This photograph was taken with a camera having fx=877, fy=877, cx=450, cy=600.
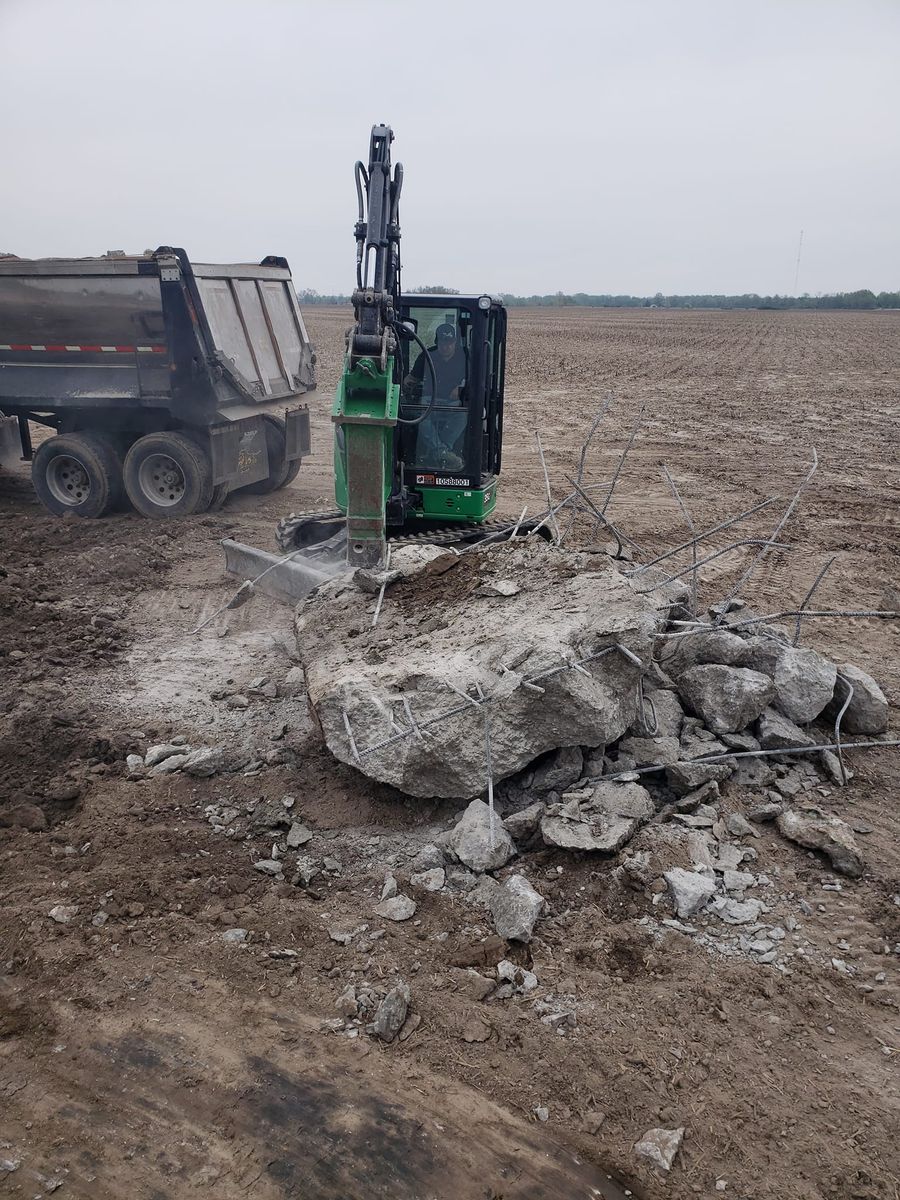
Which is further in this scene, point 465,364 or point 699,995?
point 465,364

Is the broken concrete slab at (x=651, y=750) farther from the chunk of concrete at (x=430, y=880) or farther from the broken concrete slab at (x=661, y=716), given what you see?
the chunk of concrete at (x=430, y=880)

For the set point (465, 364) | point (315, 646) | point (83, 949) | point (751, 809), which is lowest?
point (83, 949)

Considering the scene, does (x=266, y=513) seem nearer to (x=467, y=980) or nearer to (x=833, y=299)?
(x=467, y=980)

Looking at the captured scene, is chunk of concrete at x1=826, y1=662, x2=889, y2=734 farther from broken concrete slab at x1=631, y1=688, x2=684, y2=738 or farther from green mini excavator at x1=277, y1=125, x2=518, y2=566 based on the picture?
green mini excavator at x1=277, y1=125, x2=518, y2=566

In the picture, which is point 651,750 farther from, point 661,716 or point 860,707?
point 860,707

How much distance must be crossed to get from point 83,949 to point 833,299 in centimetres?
10257

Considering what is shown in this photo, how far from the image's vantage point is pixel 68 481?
1077cm

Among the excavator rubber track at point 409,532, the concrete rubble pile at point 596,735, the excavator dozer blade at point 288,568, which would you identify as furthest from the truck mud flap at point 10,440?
the concrete rubble pile at point 596,735

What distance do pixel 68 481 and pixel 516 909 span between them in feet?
29.4

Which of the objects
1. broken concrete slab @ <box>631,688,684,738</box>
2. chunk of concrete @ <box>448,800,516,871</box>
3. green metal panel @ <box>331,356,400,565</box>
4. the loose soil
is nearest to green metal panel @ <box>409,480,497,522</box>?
green metal panel @ <box>331,356,400,565</box>

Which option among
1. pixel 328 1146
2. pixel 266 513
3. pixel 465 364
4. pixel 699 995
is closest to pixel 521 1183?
pixel 328 1146

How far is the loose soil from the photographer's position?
2.97m

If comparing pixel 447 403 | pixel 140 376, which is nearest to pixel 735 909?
pixel 447 403

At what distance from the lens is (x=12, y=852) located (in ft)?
14.8
